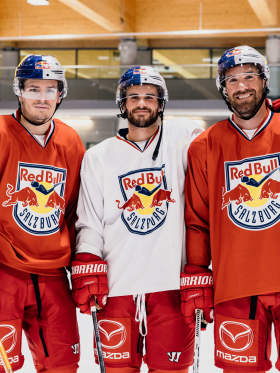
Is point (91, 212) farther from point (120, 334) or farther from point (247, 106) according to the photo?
point (247, 106)

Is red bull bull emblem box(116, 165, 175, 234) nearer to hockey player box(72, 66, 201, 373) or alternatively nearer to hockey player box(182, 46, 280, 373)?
hockey player box(72, 66, 201, 373)

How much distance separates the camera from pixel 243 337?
220cm

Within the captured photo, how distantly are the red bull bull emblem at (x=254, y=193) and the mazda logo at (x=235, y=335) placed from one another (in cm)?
39

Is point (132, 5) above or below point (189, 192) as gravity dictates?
above

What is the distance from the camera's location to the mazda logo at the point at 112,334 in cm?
239

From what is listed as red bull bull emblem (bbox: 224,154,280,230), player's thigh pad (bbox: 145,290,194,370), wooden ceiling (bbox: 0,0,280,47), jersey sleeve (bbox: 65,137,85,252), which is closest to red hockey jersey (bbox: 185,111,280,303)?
red bull bull emblem (bbox: 224,154,280,230)

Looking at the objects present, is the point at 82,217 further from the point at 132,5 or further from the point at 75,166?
the point at 132,5

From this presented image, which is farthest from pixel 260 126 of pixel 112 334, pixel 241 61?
pixel 112 334

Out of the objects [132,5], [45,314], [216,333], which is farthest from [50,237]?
[132,5]

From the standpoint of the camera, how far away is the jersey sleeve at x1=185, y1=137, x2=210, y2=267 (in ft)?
7.70

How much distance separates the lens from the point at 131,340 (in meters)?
2.40

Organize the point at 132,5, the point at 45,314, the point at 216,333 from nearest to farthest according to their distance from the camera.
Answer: the point at 216,333 < the point at 45,314 < the point at 132,5

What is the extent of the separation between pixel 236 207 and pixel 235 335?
0.50 meters

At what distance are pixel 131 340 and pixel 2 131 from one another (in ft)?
3.50
